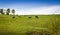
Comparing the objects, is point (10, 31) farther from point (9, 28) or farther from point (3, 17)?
point (3, 17)

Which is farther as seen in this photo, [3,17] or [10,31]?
[3,17]

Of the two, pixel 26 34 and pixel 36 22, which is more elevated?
pixel 36 22

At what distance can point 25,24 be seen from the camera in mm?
10836

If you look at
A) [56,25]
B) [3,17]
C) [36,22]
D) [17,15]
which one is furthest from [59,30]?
[3,17]

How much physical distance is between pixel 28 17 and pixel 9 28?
153 centimetres

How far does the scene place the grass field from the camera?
10477 mm

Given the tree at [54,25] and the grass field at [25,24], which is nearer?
the grass field at [25,24]

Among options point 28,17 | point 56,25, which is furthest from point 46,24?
point 28,17

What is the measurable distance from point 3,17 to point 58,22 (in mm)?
3405

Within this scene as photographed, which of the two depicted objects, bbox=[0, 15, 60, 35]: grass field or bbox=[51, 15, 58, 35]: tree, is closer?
bbox=[0, 15, 60, 35]: grass field

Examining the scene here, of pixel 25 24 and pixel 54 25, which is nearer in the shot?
pixel 54 25

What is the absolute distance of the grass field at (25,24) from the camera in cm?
1048

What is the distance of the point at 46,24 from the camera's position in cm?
1072

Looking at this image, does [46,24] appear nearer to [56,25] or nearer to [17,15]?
[56,25]
